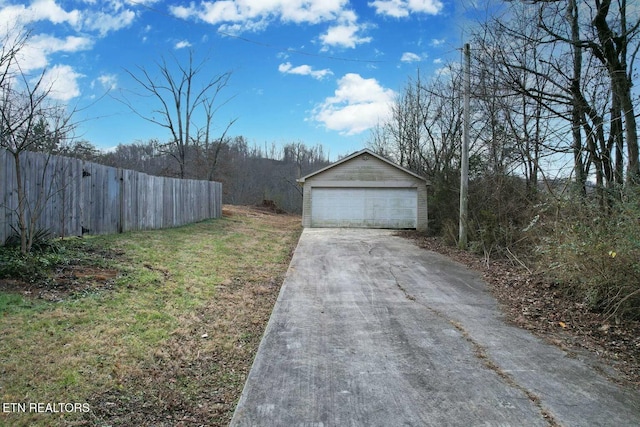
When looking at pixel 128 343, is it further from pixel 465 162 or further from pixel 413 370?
pixel 465 162

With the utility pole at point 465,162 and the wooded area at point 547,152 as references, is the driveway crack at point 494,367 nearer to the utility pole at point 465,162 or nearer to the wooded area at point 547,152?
the wooded area at point 547,152

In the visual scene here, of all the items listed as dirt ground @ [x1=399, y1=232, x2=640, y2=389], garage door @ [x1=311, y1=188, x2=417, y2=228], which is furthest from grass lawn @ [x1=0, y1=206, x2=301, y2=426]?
garage door @ [x1=311, y1=188, x2=417, y2=228]

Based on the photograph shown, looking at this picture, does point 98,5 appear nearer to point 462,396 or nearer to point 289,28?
point 289,28

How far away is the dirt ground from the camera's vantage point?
393 cm

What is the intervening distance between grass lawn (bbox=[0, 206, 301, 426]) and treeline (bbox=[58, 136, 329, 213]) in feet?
54.0

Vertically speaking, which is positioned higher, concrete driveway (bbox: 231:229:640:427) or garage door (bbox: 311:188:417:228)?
garage door (bbox: 311:188:417:228)

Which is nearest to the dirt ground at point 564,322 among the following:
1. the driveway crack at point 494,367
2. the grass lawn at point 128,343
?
the driveway crack at point 494,367

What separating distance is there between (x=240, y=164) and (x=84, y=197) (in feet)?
106

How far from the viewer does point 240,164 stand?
133 feet

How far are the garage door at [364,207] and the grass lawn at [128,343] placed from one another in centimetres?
1049

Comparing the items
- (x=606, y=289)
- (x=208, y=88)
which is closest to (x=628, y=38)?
(x=606, y=289)

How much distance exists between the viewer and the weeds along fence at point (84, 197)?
6324 mm

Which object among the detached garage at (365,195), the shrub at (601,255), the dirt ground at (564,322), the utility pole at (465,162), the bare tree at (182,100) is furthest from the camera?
the bare tree at (182,100)

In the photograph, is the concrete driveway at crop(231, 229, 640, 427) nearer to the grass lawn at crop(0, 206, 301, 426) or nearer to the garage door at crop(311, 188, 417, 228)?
the grass lawn at crop(0, 206, 301, 426)
